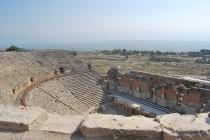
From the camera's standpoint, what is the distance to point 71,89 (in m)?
24.3

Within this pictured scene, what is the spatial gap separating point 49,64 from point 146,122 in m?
25.5

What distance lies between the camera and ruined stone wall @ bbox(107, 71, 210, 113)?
18703mm

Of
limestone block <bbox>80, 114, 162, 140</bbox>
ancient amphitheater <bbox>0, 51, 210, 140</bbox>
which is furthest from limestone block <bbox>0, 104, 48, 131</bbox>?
limestone block <bbox>80, 114, 162, 140</bbox>

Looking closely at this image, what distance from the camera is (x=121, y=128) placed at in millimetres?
4020

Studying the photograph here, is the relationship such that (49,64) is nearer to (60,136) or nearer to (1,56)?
(1,56)

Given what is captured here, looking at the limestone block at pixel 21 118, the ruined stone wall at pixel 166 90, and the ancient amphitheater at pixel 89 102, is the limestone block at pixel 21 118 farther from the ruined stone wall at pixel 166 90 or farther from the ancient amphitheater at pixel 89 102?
the ruined stone wall at pixel 166 90

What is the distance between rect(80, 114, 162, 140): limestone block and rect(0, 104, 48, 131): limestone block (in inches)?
32.8

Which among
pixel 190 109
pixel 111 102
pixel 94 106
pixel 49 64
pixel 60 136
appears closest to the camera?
pixel 60 136

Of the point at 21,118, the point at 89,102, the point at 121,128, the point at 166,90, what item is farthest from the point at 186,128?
the point at 89,102

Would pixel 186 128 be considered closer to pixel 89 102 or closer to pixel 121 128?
pixel 121 128

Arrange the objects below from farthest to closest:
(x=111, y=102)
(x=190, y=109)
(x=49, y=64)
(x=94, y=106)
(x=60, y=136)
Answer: (x=49, y=64)
(x=111, y=102)
(x=94, y=106)
(x=190, y=109)
(x=60, y=136)

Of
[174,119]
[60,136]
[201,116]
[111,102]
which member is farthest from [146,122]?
[111,102]

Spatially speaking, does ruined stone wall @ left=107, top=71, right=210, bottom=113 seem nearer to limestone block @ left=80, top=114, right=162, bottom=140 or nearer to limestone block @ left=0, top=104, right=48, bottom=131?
limestone block @ left=80, top=114, right=162, bottom=140

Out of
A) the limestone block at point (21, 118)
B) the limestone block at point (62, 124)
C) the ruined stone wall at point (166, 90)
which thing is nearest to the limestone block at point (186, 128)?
the limestone block at point (62, 124)
